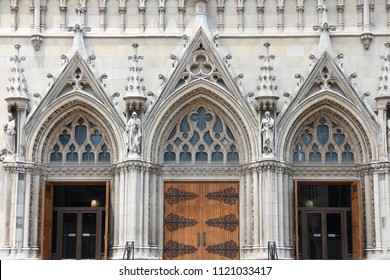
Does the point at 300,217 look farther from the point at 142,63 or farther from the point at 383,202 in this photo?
the point at 142,63

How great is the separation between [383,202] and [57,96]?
9.88 metres

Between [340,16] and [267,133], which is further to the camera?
[340,16]

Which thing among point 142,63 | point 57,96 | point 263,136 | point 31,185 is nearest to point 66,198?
point 31,185

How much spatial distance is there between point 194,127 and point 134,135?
194 centimetres

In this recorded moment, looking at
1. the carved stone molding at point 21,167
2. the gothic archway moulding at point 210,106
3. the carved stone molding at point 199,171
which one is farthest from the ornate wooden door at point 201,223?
the carved stone molding at point 21,167

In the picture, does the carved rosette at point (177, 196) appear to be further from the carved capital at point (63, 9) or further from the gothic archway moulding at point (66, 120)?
the carved capital at point (63, 9)

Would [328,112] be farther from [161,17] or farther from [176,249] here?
[176,249]

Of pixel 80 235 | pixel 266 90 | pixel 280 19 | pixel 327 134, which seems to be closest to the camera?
pixel 266 90

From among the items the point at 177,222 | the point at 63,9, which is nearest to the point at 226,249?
the point at 177,222

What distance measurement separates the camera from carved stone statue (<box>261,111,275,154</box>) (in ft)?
79.4

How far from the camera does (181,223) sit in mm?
24859

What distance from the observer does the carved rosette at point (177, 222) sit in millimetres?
24844

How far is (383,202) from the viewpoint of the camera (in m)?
24.2

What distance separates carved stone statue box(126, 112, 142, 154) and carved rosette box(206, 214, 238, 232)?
2.99 m
